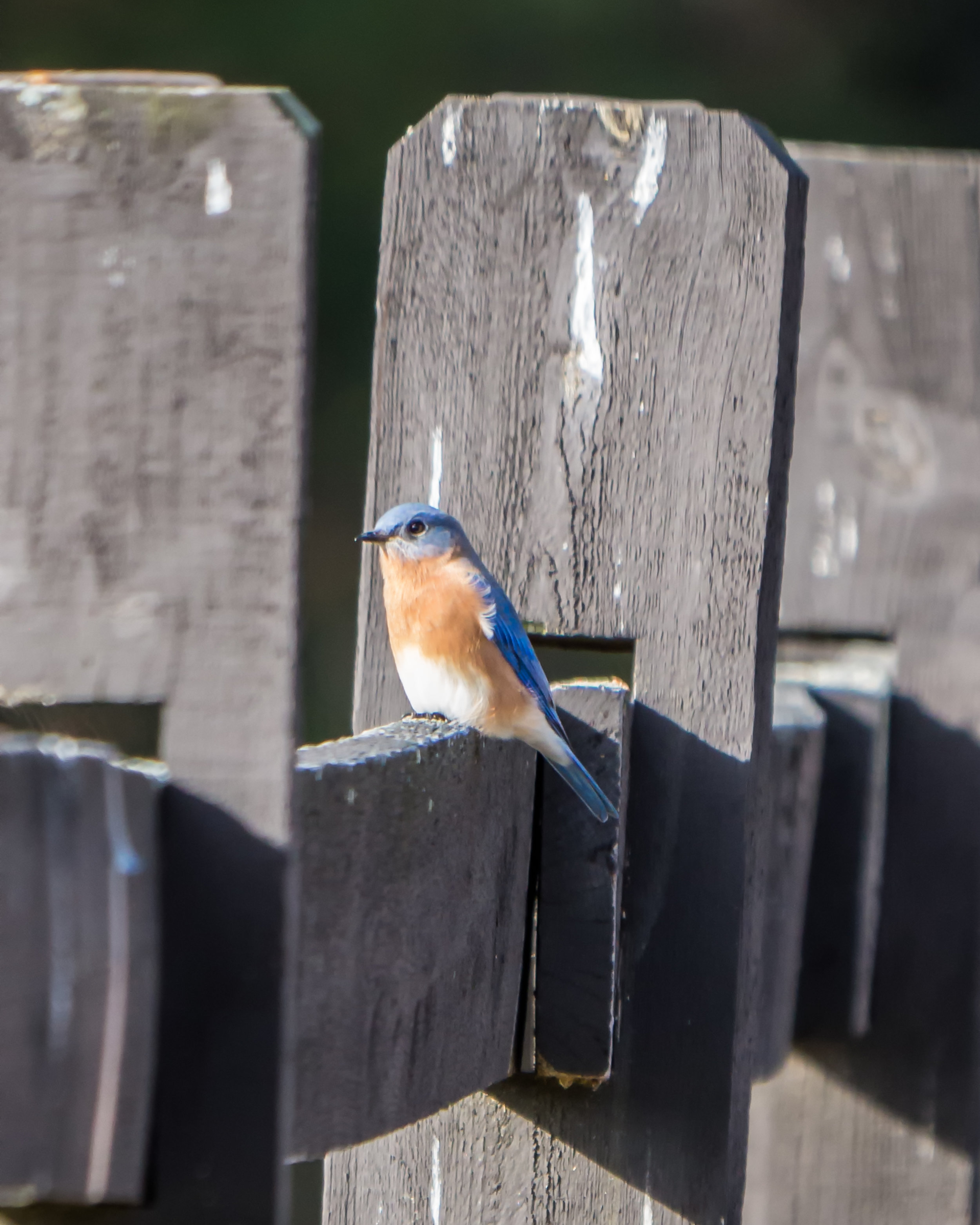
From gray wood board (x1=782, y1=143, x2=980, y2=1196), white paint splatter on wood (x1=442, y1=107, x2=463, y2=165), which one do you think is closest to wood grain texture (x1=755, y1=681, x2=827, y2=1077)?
gray wood board (x1=782, y1=143, x2=980, y2=1196)

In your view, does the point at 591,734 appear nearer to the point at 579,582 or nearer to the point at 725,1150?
the point at 579,582

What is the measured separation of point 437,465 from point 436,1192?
74 centimetres

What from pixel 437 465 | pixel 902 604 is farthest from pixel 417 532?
pixel 902 604

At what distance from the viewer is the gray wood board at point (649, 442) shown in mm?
1333

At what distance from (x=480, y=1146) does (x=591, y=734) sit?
0.44 metres

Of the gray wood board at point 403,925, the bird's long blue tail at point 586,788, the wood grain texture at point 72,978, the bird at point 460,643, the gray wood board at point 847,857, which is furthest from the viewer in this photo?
the gray wood board at point 847,857

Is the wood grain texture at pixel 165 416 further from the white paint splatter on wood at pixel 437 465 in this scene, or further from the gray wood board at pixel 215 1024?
the white paint splatter on wood at pixel 437 465

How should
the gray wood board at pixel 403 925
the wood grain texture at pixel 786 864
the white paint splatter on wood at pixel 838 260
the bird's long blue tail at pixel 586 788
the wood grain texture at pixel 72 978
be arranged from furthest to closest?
the white paint splatter on wood at pixel 838 260 → the wood grain texture at pixel 786 864 → the bird's long blue tail at pixel 586 788 → the gray wood board at pixel 403 925 → the wood grain texture at pixel 72 978

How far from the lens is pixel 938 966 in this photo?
5.97 feet

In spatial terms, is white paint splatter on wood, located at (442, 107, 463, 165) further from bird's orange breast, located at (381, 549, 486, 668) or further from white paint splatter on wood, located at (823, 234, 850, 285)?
white paint splatter on wood, located at (823, 234, 850, 285)

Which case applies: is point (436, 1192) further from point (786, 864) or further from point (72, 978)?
point (72, 978)

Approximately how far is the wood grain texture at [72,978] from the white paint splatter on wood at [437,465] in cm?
77

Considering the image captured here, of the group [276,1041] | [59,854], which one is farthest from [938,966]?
[59,854]

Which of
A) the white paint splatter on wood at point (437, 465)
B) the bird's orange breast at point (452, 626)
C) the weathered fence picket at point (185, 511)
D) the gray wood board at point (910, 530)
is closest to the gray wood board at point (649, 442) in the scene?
the white paint splatter on wood at point (437, 465)
